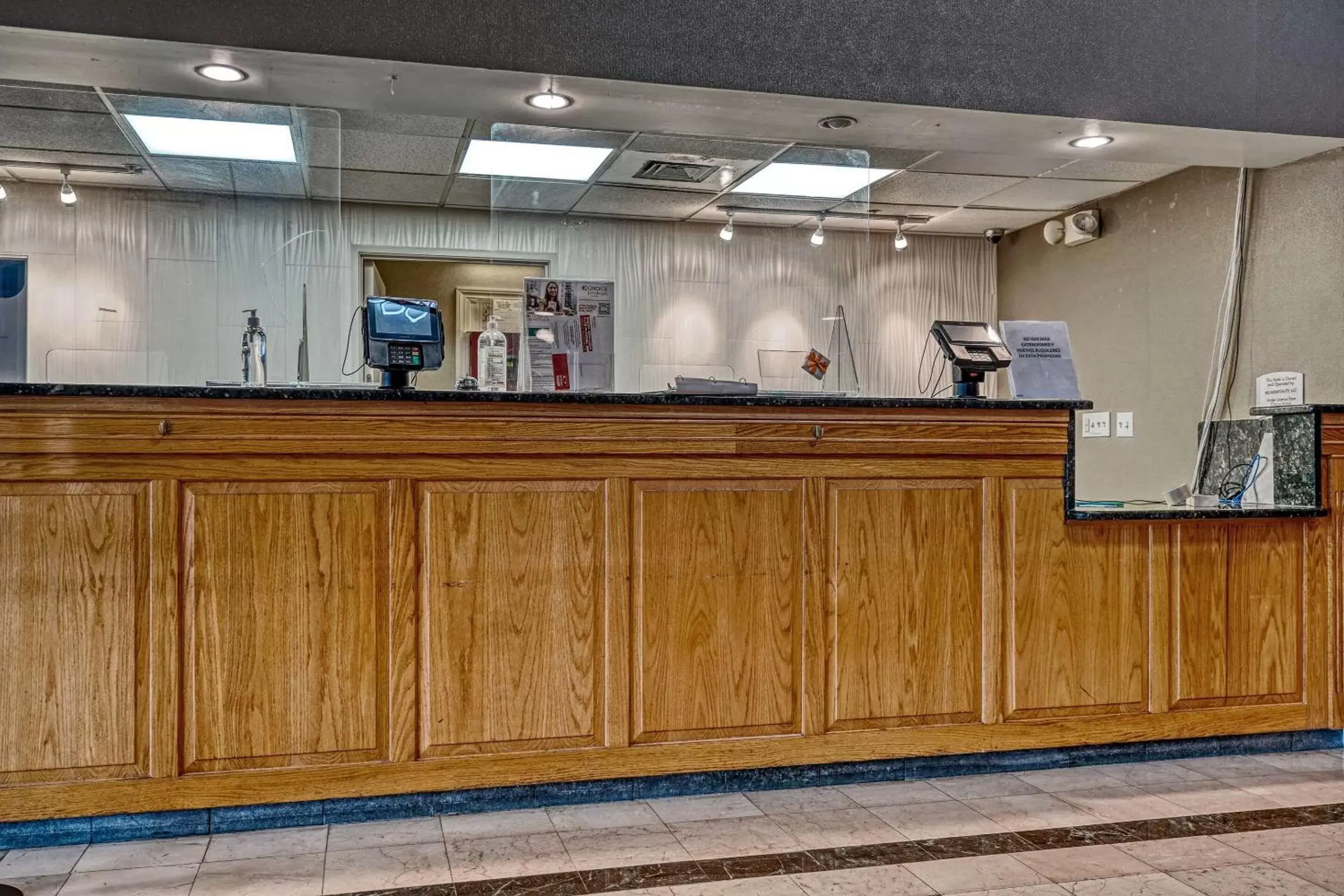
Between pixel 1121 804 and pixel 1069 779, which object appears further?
pixel 1069 779

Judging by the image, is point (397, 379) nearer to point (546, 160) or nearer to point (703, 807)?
point (703, 807)

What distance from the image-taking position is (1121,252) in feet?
20.5

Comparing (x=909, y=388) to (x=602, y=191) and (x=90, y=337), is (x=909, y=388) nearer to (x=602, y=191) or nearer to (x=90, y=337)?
(x=602, y=191)

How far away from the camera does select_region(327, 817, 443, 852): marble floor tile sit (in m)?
2.52

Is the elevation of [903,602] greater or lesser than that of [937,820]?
greater

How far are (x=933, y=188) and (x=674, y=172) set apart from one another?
7.08ft

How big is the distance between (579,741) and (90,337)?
350 centimetres

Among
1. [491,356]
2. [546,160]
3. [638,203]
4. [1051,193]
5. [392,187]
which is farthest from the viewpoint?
[392,187]

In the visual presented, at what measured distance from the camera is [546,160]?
5.07 m

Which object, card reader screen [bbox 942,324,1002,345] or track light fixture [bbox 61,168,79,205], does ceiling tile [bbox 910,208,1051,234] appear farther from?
track light fixture [bbox 61,168,79,205]

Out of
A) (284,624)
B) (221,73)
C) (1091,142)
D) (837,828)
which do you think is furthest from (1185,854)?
(221,73)

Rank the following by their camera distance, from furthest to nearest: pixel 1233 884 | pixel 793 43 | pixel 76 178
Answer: pixel 76 178
pixel 793 43
pixel 1233 884

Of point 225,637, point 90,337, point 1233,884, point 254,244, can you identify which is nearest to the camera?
point 1233,884

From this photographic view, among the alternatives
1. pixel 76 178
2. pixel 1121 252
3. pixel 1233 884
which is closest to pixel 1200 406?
pixel 1121 252
